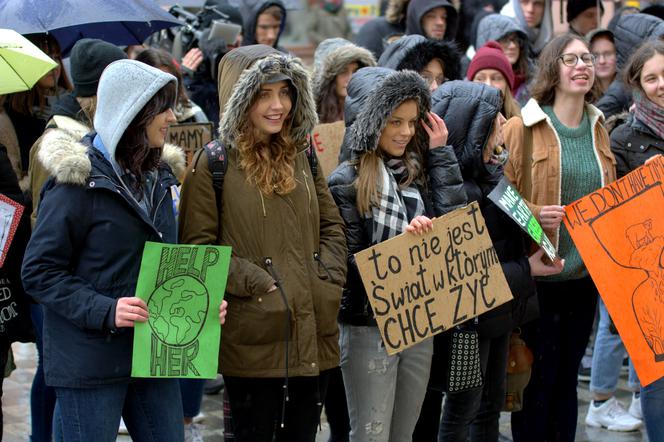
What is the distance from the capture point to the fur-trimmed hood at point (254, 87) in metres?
4.21

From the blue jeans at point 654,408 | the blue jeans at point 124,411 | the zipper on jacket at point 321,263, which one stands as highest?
the zipper on jacket at point 321,263

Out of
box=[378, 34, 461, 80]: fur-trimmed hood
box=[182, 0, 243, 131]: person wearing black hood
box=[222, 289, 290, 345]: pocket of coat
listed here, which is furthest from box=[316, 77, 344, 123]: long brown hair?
box=[222, 289, 290, 345]: pocket of coat

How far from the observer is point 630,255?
4.95 m

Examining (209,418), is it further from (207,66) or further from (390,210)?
(207,66)

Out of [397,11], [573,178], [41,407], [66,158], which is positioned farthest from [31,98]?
[397,11]

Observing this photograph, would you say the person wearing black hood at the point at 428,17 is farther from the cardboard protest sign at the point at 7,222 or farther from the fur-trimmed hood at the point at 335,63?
the cardboard protest sign at the point at 7,222

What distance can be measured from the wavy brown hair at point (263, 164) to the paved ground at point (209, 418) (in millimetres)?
2249

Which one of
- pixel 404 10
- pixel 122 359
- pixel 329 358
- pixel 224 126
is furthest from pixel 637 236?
pixel 404 10

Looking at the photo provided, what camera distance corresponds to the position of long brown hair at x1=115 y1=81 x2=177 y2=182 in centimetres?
391

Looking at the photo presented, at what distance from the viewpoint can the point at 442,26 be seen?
7961 millimetres

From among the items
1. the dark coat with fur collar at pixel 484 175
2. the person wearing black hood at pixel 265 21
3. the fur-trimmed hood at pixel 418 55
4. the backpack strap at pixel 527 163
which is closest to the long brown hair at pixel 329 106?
the fur-trimmed hood at pixel 418 55

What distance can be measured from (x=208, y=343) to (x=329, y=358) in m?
0.59

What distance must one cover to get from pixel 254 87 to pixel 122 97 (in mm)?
562

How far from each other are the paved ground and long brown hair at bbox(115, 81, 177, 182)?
255cm
